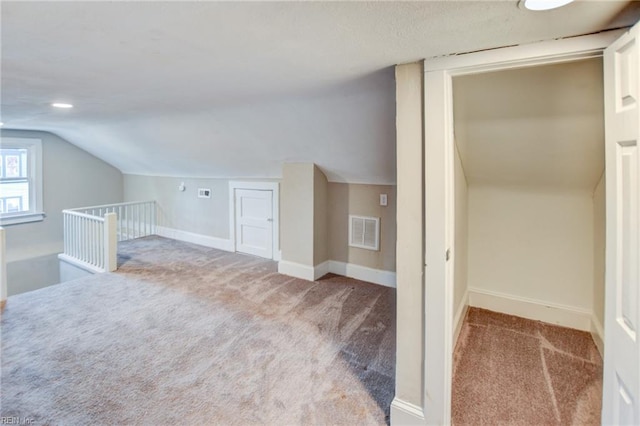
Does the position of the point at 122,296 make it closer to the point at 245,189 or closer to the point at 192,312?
the point at 192,312

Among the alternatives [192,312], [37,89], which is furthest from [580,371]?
[37,89]

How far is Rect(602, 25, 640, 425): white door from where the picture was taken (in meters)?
1.10

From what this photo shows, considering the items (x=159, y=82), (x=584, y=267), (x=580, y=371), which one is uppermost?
(x=159, y=82)

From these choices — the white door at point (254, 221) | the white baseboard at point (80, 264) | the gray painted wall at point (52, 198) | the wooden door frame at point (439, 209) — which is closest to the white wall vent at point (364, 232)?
the white door at point (254, 221)

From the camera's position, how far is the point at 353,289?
390 cm

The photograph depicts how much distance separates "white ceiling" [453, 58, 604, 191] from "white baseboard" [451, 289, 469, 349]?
1146mm

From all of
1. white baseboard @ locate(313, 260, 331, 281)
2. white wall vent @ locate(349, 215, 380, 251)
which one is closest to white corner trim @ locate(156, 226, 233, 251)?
white baseboard @ locate(313, 260, 331, 281)

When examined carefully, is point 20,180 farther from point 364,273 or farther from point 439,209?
point 439,209

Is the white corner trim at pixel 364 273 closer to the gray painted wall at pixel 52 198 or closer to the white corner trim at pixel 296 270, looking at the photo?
the white corner trim at pixel 296 270

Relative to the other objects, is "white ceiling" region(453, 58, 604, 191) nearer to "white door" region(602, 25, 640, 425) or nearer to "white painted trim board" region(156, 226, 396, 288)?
"white door" region(602, 25, 640, 425)

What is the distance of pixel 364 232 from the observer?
4152mm

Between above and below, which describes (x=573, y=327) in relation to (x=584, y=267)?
below

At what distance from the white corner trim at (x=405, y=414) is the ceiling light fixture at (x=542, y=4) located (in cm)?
195

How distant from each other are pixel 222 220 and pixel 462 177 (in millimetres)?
3999
